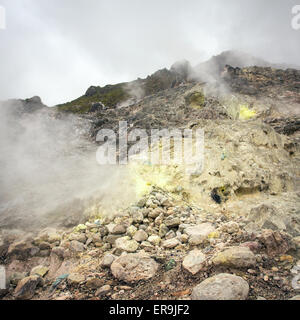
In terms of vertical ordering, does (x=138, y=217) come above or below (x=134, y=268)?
above

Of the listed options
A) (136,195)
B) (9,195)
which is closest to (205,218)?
(136,195)

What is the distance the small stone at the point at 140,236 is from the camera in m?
3.68

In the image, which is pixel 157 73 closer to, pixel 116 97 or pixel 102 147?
pixel 116 97

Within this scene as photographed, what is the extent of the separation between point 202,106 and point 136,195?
36.7 feet

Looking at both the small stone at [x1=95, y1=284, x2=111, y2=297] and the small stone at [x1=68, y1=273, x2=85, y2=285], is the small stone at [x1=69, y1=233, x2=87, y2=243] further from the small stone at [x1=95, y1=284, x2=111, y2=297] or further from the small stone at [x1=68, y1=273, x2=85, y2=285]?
the small stone at [x1=95, y1=284, x2=111, y2=297]

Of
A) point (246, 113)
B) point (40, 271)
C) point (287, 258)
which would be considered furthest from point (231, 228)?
point (246, 113)

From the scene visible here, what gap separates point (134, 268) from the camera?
275 cm

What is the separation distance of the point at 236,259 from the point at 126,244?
5.94ft

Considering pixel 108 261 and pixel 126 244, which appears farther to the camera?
pixel 126 244

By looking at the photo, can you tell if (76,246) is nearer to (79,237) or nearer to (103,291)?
(79,237)

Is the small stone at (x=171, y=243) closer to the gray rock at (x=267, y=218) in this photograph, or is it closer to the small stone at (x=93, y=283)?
the small stone at (x=93, y=283)

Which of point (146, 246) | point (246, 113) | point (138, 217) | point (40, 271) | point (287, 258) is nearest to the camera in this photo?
point (287, 258)

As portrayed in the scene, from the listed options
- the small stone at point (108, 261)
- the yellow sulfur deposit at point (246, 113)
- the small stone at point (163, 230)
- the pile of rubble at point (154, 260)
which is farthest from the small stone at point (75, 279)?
the yellow sulfur deposit at point (246, 113)

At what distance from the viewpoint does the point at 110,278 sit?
9.03 ft
